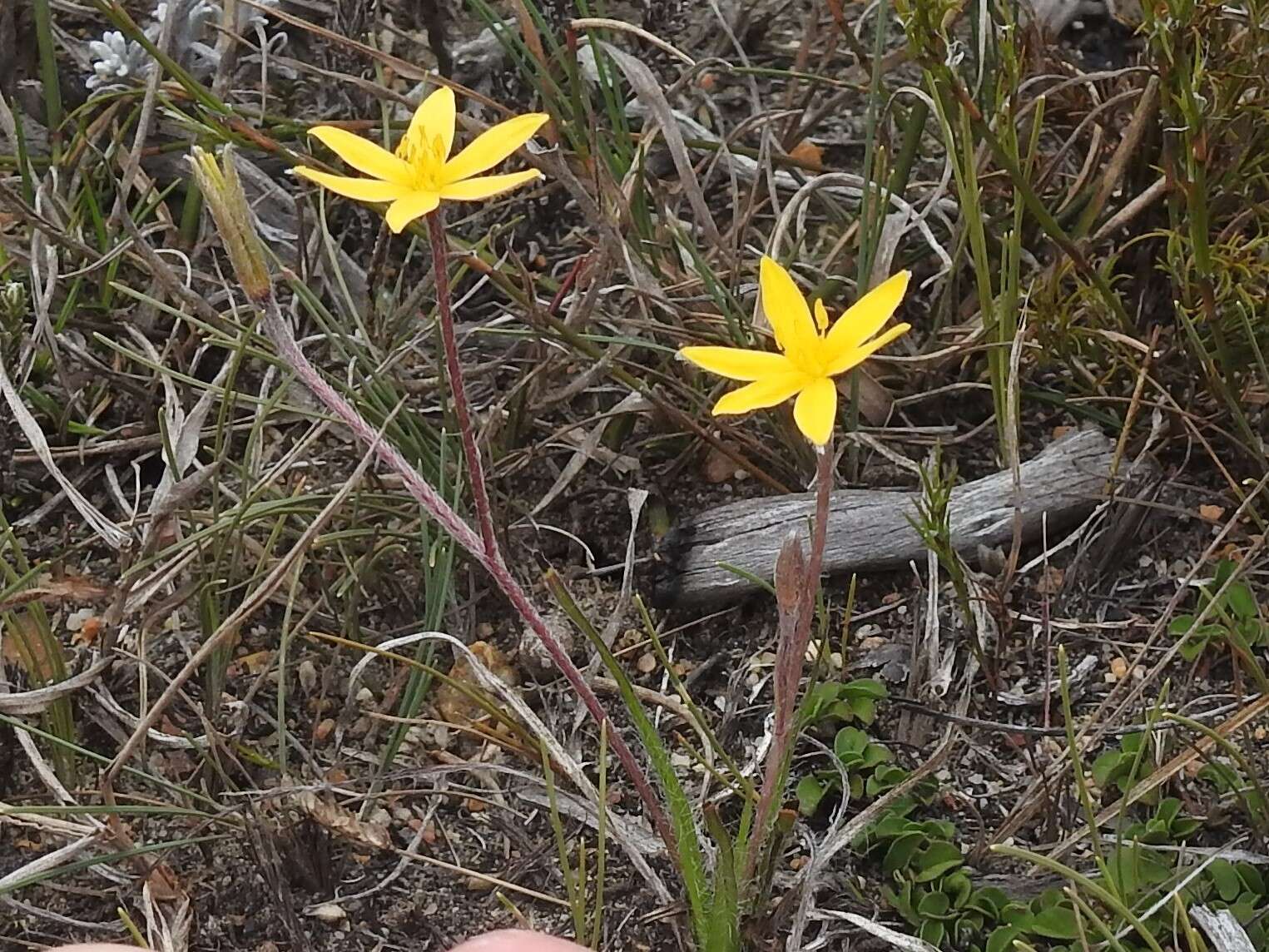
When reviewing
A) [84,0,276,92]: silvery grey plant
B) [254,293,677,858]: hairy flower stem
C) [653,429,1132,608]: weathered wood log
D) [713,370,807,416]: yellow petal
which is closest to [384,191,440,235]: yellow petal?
[254,293,677,858]: hairy flower stem

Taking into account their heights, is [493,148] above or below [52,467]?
above

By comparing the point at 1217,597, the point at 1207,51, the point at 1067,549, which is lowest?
the point at 1067,549

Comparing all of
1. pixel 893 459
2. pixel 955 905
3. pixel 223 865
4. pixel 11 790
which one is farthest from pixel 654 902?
pixel 11 790

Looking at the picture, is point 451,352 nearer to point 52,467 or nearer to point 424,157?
point 424,157

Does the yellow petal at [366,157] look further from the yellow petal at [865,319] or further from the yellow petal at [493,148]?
the yellow petal at [865,319]

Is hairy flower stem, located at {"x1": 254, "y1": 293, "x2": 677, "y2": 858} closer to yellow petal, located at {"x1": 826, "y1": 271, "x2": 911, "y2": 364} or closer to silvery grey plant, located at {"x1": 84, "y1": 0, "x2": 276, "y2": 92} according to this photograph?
yellow petal, located at {"x1": 826, "y1": 271, "x2": 911, "y2": 364}

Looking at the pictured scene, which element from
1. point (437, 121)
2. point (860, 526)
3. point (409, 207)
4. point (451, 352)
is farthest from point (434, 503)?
point (860, 526)

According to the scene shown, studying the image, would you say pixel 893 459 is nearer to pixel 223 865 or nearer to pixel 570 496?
pixel 570 496
